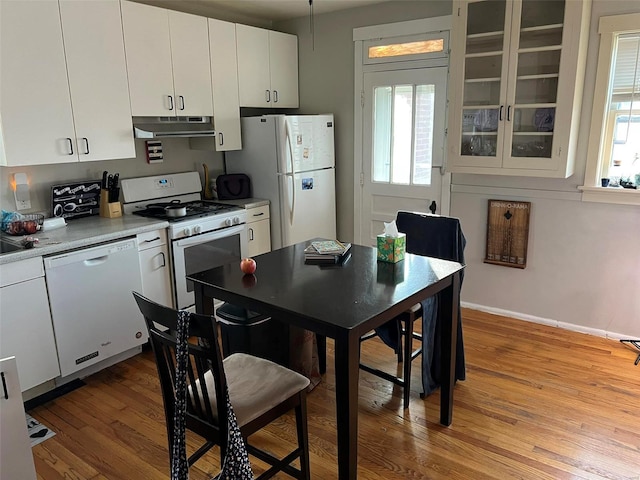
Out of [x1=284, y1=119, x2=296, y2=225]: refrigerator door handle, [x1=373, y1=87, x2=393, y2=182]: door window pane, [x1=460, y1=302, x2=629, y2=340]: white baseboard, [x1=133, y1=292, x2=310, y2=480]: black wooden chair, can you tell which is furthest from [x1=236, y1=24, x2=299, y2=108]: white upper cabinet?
[x1=133, y1=292, x2=310, y2=480]: black wooden chair

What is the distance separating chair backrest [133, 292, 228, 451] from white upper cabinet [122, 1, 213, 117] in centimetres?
209

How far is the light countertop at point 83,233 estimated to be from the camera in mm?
2600

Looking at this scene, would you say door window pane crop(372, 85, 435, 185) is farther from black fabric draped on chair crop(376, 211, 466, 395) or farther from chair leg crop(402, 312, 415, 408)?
chair leg crop(402, 312, 415, 408)

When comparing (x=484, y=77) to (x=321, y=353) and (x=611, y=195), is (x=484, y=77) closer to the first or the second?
(x=611, y=195)

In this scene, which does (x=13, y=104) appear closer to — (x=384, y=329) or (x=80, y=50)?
(x=80, y=50)

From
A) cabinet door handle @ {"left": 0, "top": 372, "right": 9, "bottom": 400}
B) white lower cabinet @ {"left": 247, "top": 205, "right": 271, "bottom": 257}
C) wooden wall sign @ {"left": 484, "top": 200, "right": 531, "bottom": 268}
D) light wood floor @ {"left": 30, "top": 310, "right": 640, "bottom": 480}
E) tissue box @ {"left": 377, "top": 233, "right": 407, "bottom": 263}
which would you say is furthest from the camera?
white lower cabinet @ {"left": 247, "top": 205, "right": 271, "bottom": 257}

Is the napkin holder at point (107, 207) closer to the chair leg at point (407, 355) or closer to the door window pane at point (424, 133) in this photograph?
the chair leg at point (407, 355)

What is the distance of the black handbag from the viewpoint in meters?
4.07

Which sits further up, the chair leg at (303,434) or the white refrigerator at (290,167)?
the white refrigerator at (290,167)

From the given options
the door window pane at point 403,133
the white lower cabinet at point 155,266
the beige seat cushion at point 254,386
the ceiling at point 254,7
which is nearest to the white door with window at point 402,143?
the door window pane at point 403,133

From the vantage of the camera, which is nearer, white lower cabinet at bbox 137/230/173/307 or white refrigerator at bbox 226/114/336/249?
white lower cabinet at bbox 137/230/173/307

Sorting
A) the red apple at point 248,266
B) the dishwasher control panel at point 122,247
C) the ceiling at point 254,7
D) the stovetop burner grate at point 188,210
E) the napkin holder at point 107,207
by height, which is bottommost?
the dishwasher control panel at point 122,247

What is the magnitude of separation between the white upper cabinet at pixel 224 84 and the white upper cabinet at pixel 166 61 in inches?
2.8

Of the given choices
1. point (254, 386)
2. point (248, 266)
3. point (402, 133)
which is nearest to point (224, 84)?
point (402, 133)
